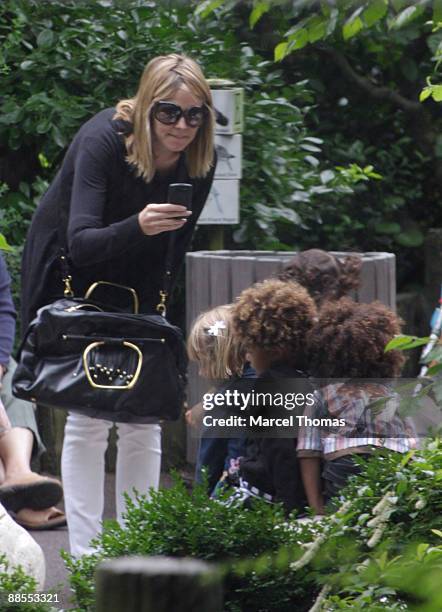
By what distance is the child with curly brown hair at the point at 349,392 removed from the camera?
11.7 feet

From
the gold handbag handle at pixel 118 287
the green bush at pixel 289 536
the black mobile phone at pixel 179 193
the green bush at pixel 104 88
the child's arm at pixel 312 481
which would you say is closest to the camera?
the green bush at pixel 289 536

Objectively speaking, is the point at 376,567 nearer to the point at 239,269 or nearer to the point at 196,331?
the point at 196,331

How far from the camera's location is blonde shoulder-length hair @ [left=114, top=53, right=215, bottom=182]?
4102 mm

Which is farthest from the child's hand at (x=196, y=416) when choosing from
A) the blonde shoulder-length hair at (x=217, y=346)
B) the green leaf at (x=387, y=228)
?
the green leaf at (x=387, y=228)

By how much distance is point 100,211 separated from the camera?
4047mm

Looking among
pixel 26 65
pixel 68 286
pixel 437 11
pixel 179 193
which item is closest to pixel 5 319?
pixel 68 286

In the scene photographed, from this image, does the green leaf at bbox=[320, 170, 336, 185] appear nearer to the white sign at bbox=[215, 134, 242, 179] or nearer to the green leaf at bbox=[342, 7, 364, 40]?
the white sign at bbox=[215, 134, 242, 179]

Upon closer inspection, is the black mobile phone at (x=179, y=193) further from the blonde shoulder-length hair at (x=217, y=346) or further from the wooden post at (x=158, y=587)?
the wooden post at (x=158, y=587)

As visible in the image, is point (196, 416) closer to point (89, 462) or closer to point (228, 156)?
point (89, 462)

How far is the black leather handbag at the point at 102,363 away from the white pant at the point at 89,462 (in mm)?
132

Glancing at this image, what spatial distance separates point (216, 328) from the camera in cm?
432

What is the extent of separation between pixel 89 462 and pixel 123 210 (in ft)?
2.66

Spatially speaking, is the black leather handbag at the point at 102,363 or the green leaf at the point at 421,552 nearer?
the green leaf at the point at 421,552

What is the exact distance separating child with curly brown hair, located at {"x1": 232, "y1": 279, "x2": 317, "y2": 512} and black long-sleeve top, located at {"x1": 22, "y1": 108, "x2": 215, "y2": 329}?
12.5 inches
